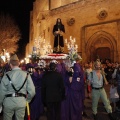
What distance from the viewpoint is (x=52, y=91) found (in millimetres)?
5730

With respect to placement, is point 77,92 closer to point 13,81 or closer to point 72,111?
point 72,111

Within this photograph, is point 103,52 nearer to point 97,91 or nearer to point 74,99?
point 97,91

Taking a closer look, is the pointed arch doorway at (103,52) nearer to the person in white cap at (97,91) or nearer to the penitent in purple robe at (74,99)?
the person in white cap at (97,91)

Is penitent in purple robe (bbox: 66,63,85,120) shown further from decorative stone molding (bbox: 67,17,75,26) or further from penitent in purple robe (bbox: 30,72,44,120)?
decorative stone molding (bbox: 67,17,75,26)

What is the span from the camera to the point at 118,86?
7.93 meters

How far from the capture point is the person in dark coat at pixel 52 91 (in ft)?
18.7

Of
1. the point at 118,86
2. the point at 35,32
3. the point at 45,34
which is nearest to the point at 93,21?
the point at 45,34

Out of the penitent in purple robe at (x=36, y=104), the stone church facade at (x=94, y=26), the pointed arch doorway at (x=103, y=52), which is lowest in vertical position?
the penitent in purple robe at (x=36, y=104)

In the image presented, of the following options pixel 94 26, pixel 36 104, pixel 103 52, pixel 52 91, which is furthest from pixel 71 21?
pixel 52 91

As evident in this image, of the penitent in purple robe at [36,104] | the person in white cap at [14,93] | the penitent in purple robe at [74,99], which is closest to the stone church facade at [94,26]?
the penitent in purple robe at [36,104]

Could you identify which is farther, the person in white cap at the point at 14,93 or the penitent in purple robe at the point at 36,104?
the penitent in purple robe at the point at 36,104

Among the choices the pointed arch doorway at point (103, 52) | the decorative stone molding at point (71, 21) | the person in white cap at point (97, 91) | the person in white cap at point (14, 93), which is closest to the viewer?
the person in white cap at point (14, 93)

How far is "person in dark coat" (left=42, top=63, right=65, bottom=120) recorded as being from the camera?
5.71m

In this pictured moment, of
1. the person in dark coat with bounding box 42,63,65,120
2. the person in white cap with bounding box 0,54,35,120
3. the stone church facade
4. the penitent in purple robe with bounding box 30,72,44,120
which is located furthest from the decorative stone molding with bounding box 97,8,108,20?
the person in white cap with bounding box 0,54,35,120
